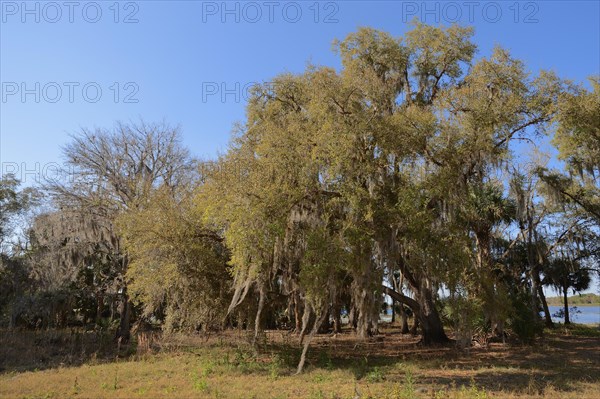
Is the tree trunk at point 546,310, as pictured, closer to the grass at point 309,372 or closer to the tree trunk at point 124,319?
the grass at point 309,372

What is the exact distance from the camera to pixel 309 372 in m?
12.6

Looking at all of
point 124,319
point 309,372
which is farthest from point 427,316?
point 124,319

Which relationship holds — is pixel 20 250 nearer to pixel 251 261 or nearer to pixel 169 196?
pixel 169 196

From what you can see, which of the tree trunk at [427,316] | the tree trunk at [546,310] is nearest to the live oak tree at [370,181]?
the tree trunk at [427,316]

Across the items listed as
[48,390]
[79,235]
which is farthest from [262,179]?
[79,235]

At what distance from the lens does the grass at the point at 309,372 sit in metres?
10.0

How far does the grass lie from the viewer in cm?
1000

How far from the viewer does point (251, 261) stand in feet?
40.6

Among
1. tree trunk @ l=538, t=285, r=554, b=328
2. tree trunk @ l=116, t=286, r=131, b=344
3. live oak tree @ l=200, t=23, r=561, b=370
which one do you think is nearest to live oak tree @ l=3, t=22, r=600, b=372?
live oak tree @ l=200, t=23, r=561, b=370

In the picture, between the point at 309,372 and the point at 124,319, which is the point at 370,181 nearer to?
the point at 309,372

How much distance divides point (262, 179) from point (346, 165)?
2.58m

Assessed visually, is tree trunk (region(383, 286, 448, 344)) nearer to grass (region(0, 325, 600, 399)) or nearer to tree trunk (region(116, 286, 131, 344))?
grass (region(0, 325, 600, 399))

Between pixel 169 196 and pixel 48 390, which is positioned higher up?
pixel 169 196

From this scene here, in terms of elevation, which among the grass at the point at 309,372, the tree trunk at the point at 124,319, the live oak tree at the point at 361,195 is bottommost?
the grass at the point at 309,372
